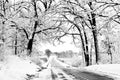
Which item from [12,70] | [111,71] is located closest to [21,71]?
[12,70]

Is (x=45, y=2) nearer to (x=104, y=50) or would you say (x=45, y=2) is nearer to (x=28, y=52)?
(x=28, y=52)

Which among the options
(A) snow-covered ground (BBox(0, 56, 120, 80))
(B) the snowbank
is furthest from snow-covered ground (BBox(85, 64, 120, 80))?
(B) the snowbank

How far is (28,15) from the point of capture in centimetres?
2827

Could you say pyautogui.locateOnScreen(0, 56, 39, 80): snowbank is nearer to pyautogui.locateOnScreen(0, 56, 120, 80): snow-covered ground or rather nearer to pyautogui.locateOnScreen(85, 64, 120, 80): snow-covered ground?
pyautogui.locateOnScreen(0, 56, 120, 80): snow-covered ground

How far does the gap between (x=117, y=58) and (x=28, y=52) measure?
101 ft

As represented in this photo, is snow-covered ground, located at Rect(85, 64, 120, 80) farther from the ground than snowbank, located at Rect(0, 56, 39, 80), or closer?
closer

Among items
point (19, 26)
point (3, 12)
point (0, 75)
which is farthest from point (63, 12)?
point (0, 75)

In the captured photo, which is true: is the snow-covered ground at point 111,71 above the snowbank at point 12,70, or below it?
below

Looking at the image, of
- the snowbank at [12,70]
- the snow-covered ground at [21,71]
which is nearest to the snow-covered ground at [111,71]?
the snow-covered ground at [21,71]

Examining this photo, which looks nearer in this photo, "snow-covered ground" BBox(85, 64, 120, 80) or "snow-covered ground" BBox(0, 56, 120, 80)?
"snow-covered ground" BBox(0, 56, 120, 80)

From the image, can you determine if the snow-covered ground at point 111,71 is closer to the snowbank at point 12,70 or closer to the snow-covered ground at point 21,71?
the snow-covered ground at point 21,71

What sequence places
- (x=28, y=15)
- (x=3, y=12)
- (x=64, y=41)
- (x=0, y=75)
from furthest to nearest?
(x=64, y=41) < (x=28, y=15) < (x=3, y=12) < (x=0, y=75)

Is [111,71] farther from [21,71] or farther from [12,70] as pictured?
[12,70]

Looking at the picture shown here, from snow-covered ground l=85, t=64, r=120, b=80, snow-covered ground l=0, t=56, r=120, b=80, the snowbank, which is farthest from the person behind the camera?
snow-covered ground l=85, t=64, r=120, b=80
